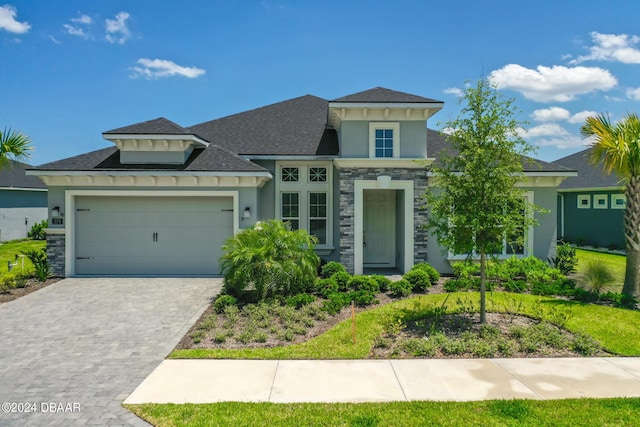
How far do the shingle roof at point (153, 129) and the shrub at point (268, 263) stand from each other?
5125 mm

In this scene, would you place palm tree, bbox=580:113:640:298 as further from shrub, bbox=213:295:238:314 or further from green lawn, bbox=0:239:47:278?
green lawn, bbox=0:239:47:278

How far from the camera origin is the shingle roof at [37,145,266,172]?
13.4 m

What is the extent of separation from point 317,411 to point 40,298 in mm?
9371

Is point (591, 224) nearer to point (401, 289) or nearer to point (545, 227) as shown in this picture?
point (545, 227)

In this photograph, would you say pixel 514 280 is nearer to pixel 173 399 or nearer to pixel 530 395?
pixel 530 395

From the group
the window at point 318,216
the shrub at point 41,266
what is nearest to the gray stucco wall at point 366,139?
the window at point 318,216

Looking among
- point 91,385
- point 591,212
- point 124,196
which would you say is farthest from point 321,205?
point 591,212

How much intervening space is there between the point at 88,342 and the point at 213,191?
6.67 m

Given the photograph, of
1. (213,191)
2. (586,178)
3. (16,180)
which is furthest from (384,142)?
(16,180)

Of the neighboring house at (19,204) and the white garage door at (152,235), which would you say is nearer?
the white garage door at (152,235)

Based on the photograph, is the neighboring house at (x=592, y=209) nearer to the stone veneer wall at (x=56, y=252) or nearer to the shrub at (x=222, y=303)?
the shrub at (x=222, y=303)

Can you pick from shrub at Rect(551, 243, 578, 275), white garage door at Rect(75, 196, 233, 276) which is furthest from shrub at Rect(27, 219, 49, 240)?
shrub at Rect(551, 243, 578, 275)

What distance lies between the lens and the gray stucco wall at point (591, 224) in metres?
21.3

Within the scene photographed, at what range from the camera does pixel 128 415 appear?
5.13 meters
